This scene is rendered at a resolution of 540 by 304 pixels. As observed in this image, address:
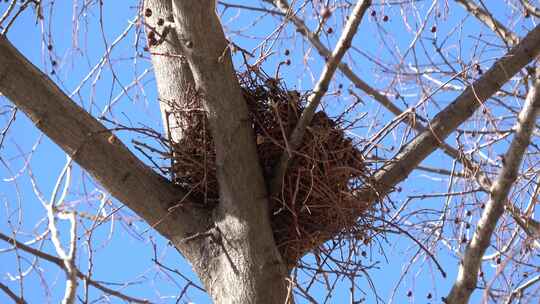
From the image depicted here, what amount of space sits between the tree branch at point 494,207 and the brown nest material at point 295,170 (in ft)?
0.84

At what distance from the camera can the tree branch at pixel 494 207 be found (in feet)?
5.68

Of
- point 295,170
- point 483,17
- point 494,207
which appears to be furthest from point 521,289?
point 483,17

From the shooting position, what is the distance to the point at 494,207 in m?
1.75

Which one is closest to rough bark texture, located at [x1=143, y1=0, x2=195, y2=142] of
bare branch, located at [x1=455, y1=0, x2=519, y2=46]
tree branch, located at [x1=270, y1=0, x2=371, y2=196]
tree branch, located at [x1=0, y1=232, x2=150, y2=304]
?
tree branch, located at [x1=270, y1=0, x2=371, y2=196]

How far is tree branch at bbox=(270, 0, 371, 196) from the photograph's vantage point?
1.50 m

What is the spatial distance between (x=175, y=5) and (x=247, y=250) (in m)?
0.57

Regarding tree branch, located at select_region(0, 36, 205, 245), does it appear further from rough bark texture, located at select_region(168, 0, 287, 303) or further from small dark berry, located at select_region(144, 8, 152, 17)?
small dark berry, located at select_region(144, 8, 152, 17)

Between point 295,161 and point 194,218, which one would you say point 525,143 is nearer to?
point 295,161

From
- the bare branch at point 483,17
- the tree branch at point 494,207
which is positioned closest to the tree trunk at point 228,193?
the tree branch at point 494,207

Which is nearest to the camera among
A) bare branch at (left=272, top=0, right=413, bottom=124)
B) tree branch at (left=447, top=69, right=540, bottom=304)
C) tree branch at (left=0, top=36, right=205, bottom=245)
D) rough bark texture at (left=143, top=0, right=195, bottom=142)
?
tree branch at (left=0, top=36, right=205, bottom=245)

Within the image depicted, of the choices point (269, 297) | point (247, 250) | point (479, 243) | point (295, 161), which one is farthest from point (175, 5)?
point (479, 243)

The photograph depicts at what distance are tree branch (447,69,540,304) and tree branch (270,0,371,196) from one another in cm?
47

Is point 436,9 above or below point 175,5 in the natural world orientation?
above

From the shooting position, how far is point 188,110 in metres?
1.77
